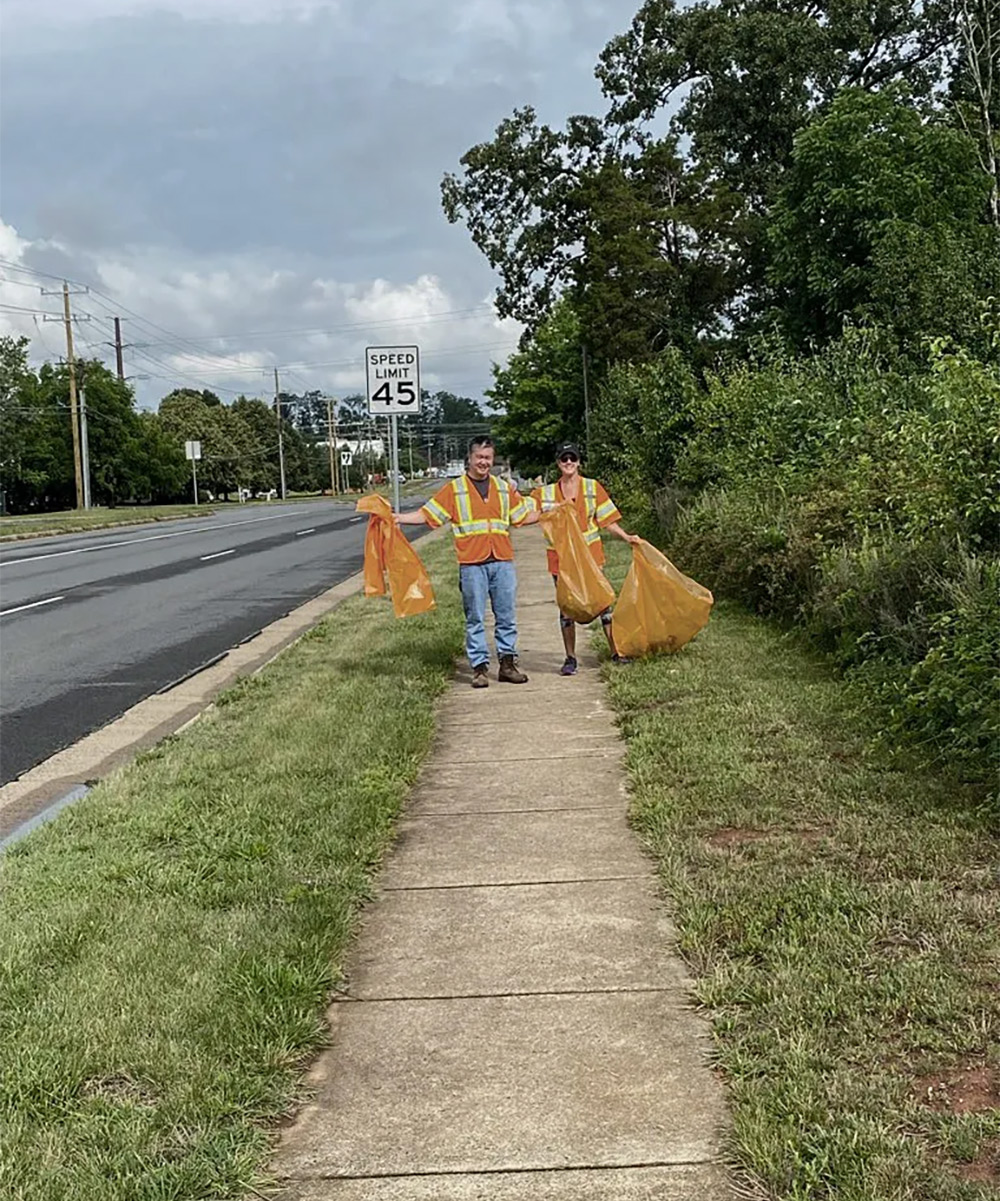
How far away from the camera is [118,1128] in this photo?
304cm

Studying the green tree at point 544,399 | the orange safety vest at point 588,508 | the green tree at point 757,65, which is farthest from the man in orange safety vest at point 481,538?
the green tree at point 544,399

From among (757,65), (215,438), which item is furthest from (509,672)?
(215,438)

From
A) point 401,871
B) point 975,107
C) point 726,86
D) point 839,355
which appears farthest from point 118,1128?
point 726,86

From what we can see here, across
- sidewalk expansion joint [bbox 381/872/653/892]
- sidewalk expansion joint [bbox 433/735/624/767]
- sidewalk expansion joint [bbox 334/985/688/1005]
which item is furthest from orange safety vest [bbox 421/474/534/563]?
sidewalk expansion joint [bbox 334/985/688/1005]

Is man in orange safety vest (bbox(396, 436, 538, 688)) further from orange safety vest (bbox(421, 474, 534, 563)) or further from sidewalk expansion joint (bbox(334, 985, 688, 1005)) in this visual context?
sidewalk expansion joint (bbox(334, 985, 688, 1005))

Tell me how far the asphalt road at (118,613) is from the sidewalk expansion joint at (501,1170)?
5162 mm

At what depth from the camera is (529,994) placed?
3.84m

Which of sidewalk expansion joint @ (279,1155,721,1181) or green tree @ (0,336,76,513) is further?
green tree @ (0,336,76,513)

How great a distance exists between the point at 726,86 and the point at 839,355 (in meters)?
22.3

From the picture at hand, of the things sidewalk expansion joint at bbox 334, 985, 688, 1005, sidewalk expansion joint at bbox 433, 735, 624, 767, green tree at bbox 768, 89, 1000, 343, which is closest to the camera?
sidewalk expansion joint at bbox 334, 985, 688, 1005

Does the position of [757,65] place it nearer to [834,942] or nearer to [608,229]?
[608,229]

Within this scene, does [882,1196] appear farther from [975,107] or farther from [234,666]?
[975,107]

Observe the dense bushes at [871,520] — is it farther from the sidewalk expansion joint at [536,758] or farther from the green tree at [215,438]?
the green tree at [215,438]

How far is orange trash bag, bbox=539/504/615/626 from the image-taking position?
923cm
